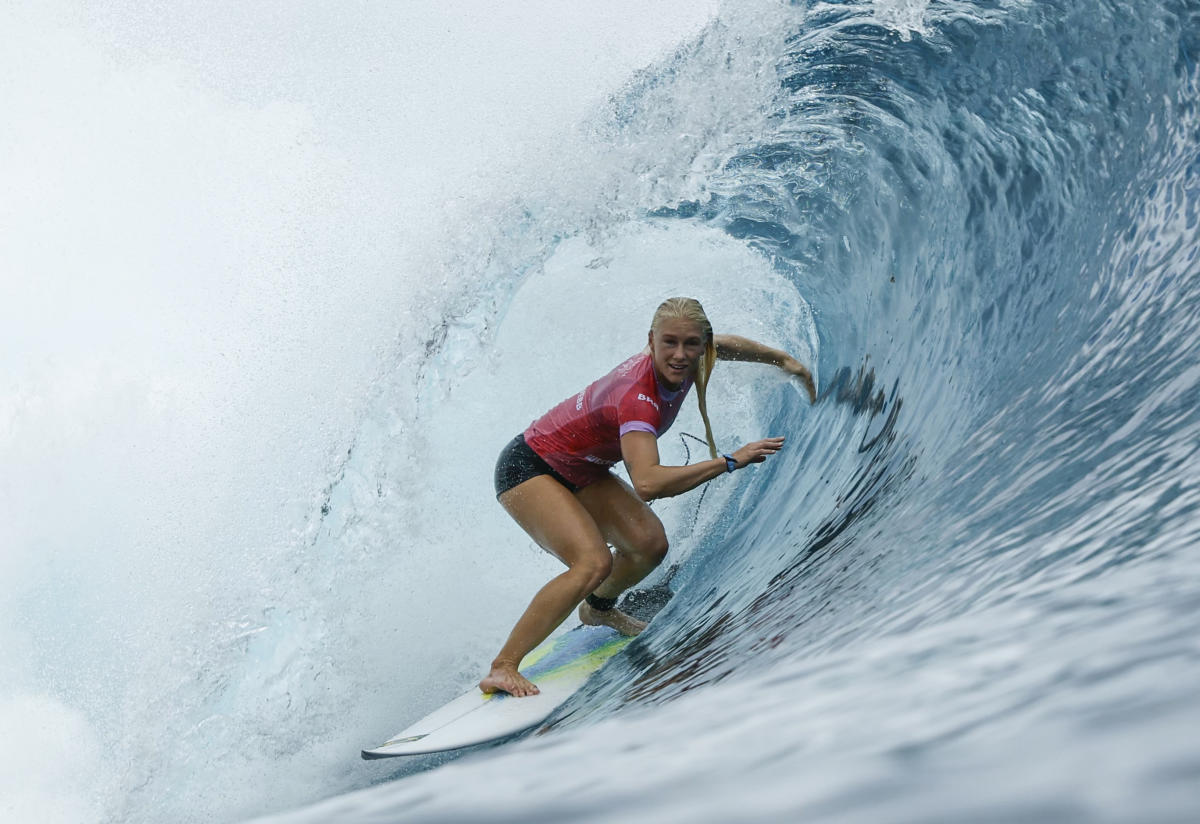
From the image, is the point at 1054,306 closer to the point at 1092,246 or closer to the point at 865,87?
the point at 1092,246

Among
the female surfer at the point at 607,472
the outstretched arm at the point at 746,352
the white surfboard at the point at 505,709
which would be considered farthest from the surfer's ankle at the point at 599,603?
the outstretched arm at the point at 746,352

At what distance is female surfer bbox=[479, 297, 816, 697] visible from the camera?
3002 millimetres

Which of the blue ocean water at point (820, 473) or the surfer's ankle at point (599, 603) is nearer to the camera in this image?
the blue ocean water at point (820, 473)

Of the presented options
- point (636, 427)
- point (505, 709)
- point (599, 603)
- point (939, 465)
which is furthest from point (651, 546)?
point (939, 465)

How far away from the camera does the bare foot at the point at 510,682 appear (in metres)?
3.32

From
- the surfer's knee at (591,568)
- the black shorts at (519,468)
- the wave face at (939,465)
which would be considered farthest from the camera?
the black shorts at (519,468)

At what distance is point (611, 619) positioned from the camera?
3.85m

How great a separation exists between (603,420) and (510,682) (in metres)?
1.00

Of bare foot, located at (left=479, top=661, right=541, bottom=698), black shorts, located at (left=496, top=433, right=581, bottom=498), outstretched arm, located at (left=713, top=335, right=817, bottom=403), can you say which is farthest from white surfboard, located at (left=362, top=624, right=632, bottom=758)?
outstretched arm, located at (left=713, top=335, right=817, bottom=403)

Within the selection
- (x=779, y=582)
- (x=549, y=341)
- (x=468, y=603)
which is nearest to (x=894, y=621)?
(x=779, y=582)

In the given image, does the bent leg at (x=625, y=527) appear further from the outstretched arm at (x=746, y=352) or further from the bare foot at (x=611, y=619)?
the outstretched arm at (x=746, y=352)

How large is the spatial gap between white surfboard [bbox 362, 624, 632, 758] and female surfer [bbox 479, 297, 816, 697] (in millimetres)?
76

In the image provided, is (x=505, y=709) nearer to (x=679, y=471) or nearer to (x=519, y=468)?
(x=519, y=468)

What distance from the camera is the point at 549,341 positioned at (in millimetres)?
5852
